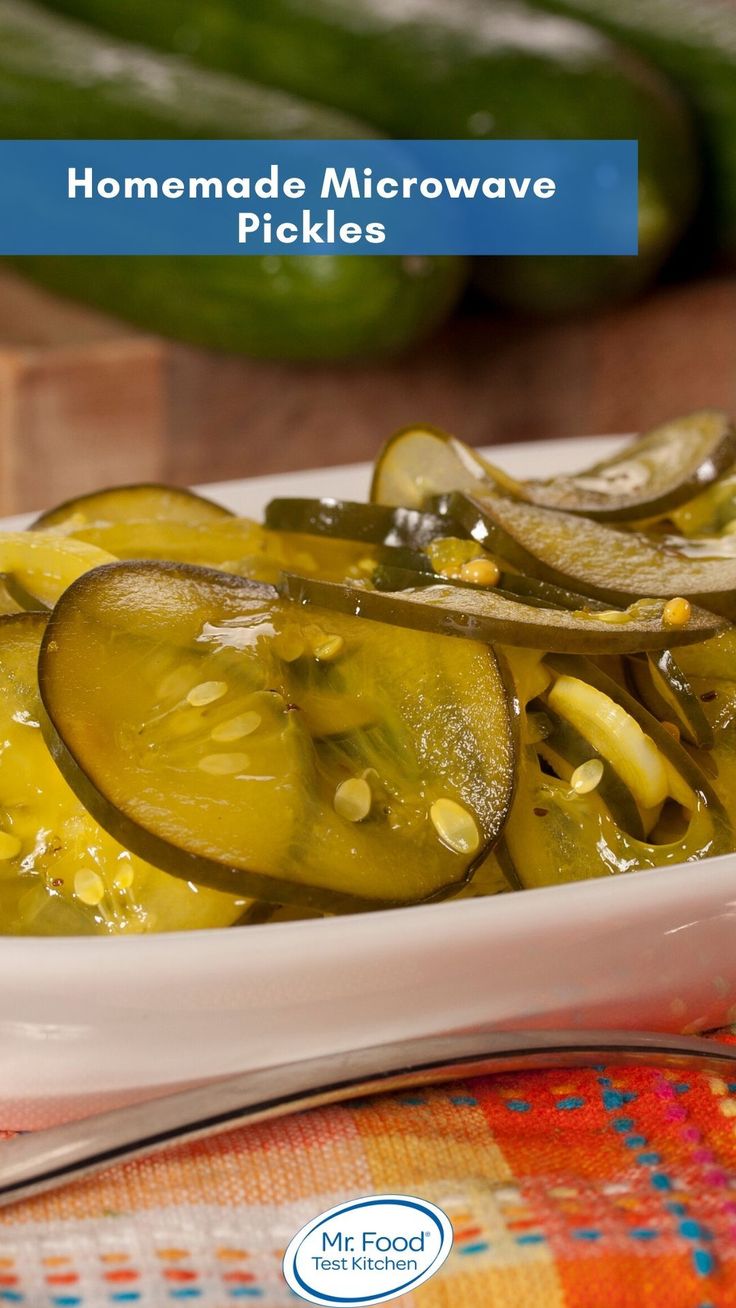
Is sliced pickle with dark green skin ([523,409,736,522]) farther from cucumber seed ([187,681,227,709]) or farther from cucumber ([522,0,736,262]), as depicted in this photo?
cucumber ([522,0,736,262])

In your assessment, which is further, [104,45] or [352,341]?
[104,45]

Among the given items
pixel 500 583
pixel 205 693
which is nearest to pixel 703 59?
pixel 500 583

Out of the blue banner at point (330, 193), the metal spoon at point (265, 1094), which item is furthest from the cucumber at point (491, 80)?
the metal spoon at point (265, 1094)

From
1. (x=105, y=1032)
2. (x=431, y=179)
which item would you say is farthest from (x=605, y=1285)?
(x=431, y=179)

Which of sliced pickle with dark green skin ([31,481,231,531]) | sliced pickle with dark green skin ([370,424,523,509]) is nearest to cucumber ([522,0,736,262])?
sliced pickle with dark green skin ([370,424,523,509])

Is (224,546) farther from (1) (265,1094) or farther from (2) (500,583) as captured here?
(1) (265,1094)

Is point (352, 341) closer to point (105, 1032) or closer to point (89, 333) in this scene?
point (89, 333)
